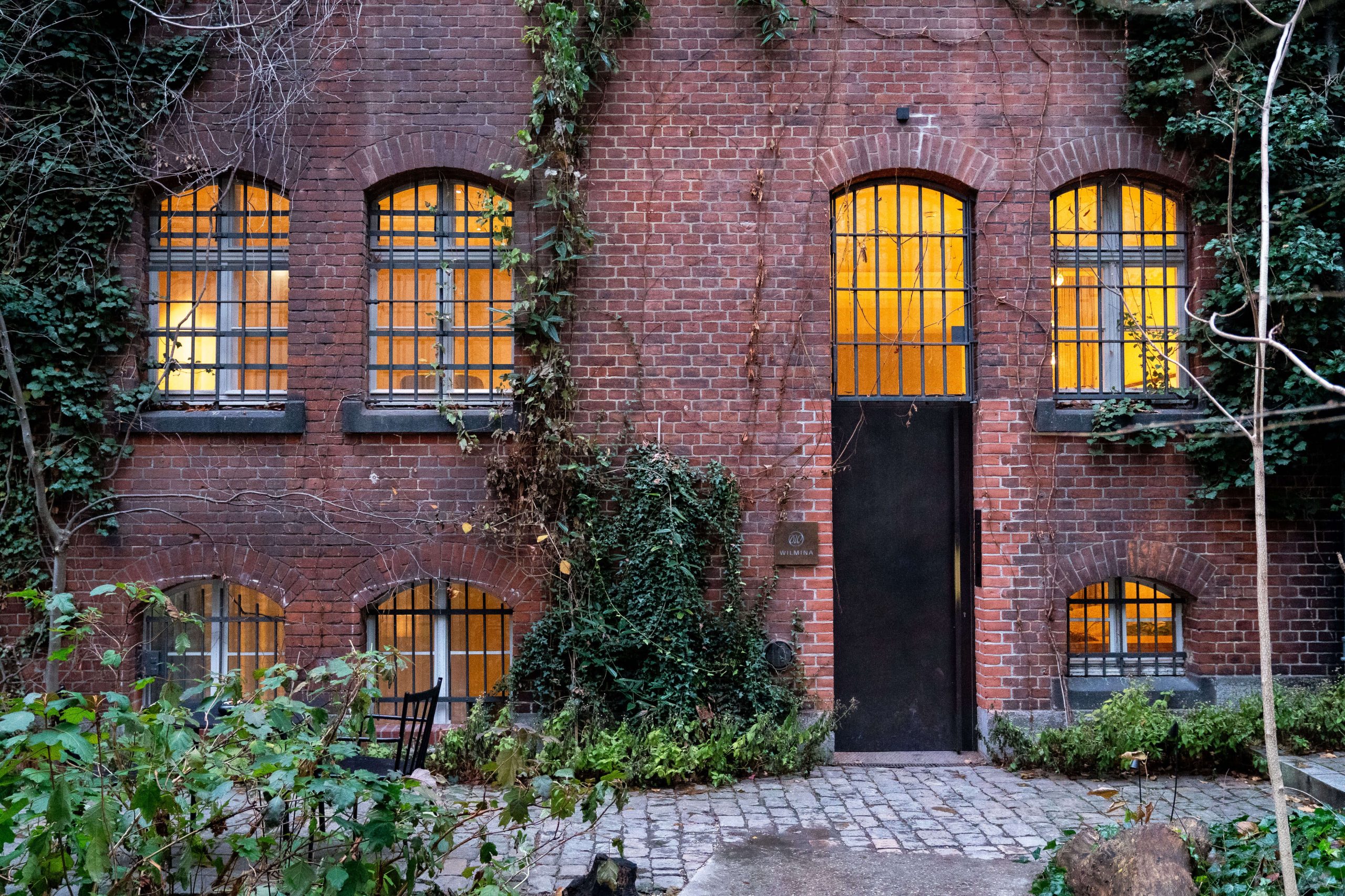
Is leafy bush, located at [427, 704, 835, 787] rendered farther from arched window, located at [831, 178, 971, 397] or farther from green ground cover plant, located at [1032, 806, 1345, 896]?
arched window, located at [831, 178, 971, 397]

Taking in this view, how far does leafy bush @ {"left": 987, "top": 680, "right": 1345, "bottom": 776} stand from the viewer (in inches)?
253

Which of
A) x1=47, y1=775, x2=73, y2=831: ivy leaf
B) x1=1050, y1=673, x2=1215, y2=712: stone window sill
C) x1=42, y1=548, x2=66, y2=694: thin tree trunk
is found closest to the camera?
x1=47, y1=775, x2=73, y2=831: ivy leaf

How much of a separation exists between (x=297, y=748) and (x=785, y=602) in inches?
Answer: 166

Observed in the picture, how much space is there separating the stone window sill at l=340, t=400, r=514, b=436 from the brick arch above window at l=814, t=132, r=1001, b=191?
10.1 ft

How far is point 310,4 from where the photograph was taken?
23.6 feet

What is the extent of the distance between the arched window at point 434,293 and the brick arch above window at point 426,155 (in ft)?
0.68

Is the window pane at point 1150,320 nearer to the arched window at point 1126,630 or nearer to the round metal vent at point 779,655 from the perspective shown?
the arched window at point 1126,630

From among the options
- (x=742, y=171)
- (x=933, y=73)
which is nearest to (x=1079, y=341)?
(x=933, y=73)

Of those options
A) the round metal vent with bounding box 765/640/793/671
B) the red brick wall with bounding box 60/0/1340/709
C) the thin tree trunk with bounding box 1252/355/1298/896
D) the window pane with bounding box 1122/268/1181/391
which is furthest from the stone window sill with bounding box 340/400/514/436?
the thin tree trunk with bounding box 1252/355/1298/896

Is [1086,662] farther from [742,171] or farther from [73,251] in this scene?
[73,251]

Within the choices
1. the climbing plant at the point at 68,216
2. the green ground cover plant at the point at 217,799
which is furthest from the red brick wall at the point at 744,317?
the green ground cover plant at the point at 217,799

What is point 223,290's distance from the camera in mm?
7340

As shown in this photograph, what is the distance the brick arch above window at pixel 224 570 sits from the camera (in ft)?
23.0

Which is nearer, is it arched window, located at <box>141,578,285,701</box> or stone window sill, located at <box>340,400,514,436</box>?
stone window sill, located at <box>340,400,514,436</box>
